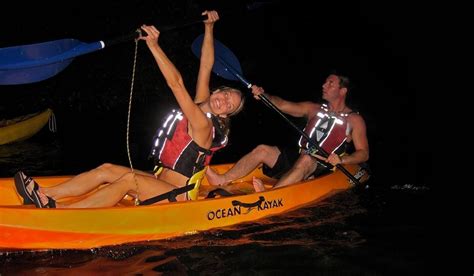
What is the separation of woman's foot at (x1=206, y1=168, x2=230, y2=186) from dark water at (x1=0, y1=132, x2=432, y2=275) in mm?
956

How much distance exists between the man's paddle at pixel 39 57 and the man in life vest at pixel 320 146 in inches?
85.6

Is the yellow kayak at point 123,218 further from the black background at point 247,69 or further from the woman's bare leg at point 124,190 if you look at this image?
the black background at point 247,69

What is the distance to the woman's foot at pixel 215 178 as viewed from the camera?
6328 millimetres

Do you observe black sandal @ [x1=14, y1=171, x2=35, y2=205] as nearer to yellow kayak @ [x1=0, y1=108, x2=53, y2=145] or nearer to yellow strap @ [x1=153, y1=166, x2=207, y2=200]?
yellow strap @ [x1=153, y1=166, x2=207, y2=200]

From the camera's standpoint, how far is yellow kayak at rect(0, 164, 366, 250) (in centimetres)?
418

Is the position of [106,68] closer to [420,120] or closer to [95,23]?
[95,23]

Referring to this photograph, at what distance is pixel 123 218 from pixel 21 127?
6827mm

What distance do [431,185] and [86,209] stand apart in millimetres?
5244

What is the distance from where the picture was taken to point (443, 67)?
83.3ft

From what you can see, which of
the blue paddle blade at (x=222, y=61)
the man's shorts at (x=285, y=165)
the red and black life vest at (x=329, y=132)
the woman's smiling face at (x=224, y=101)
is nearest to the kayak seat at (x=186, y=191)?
the woman's smiling face at (x=224, y=101)

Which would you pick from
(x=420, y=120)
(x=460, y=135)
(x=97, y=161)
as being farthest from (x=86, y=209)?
(x=420, y=120)

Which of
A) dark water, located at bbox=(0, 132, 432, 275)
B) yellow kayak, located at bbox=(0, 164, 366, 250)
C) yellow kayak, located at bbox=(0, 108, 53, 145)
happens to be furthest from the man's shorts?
yellow kayak, located at bbox=(0, 108, 53, 145)

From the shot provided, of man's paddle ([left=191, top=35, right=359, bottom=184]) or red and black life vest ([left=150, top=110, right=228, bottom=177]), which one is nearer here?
red and black life vest ([left=150, top=110, right=228, bottom=177])

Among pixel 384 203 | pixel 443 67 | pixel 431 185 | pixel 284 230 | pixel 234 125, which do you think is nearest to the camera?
pixel 284 230
